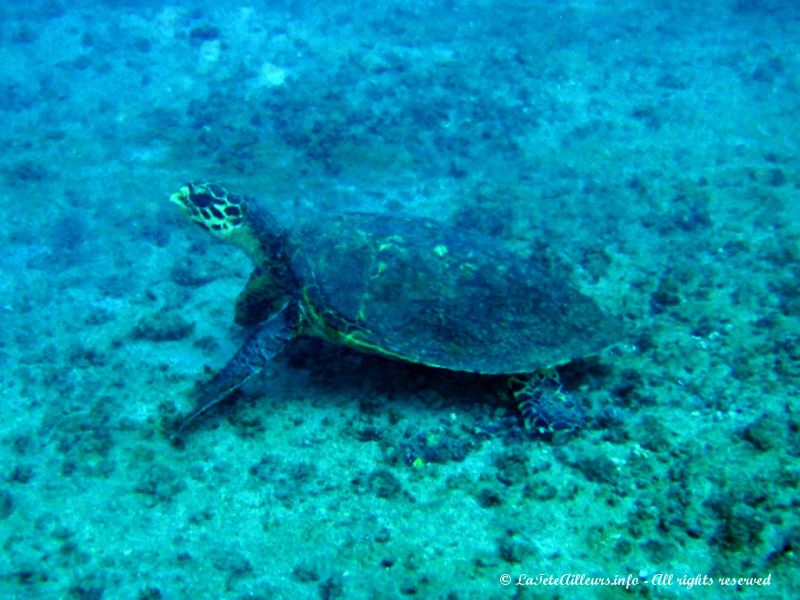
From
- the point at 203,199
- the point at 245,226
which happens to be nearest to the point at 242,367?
the point at 245,226

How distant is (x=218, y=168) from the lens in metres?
9.88

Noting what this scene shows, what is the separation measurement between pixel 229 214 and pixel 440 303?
102 inches

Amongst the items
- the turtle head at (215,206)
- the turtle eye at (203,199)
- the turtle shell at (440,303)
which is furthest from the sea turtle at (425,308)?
the turtle eye at (203,199)

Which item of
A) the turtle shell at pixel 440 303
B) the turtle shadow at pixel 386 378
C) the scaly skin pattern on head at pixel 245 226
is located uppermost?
the turtle shell at pixel 440 303

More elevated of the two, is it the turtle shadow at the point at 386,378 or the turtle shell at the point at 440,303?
the turtle shell at the point at 440,303

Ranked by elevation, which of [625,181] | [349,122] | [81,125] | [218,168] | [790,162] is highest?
[790,162]

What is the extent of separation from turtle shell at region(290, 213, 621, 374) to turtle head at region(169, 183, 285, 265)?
2.29 feet

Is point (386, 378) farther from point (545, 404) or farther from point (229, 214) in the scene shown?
point (229, 214)

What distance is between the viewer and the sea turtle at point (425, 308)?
473cm

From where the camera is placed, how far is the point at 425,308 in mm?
4855

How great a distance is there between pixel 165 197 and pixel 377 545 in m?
7.42

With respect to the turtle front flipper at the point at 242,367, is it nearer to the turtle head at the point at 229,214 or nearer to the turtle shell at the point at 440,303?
the turtle shell at the point at 440,303

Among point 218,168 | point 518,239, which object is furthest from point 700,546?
point 218,168

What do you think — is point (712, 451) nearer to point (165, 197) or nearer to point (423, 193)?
point (423, 193)
